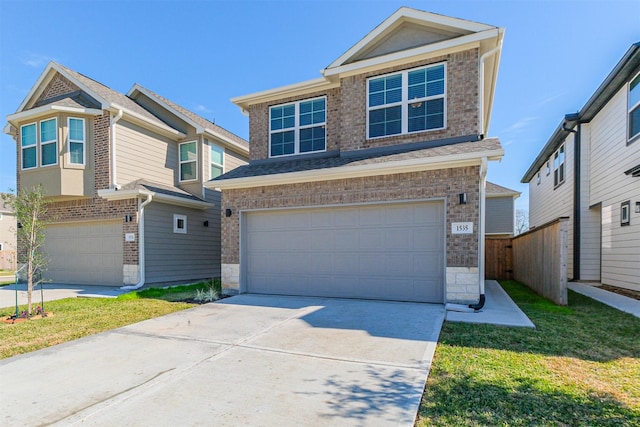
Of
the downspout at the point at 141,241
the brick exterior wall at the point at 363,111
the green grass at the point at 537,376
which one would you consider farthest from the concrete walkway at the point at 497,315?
the downspout at the point at 141,241

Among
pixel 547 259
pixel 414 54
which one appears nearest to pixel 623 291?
pixel 547 259

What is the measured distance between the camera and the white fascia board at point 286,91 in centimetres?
945

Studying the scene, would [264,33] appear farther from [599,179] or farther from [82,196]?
[599,179]

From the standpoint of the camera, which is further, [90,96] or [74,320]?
[90,96]

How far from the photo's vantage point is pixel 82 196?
36.1 ft

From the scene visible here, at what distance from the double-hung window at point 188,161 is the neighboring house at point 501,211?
56.1 ft

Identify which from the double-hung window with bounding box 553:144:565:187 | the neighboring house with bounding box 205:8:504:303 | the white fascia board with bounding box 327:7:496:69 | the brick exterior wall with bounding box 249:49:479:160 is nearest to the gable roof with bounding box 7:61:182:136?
the brick exterior wall with bounding box 249:49:479:160

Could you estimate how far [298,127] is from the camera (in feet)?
32.6

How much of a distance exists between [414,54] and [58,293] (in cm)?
1187

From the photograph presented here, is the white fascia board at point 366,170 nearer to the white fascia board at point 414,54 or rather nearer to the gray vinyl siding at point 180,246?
the white fascia board at point 414,54

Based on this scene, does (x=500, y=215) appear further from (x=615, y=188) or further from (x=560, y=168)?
(x=615, y=188)

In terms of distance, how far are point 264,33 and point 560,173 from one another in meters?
13.2

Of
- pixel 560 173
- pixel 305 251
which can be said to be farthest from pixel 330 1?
pixel 560 173

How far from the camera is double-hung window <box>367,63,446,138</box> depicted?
8.06 metres
